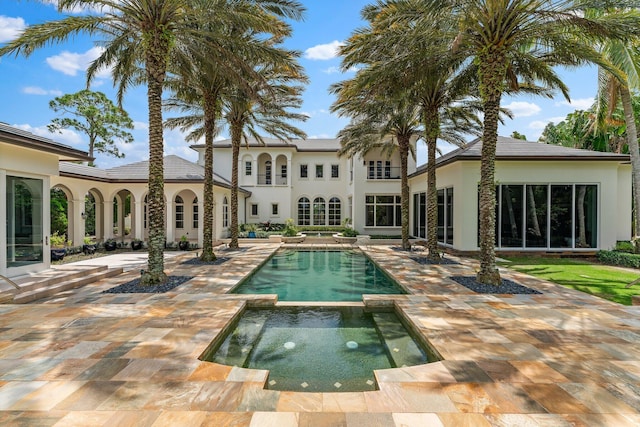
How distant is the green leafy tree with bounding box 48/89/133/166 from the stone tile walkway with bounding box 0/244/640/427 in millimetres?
34828

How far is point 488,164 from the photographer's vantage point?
31.3ft

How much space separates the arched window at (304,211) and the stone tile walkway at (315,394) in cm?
2332

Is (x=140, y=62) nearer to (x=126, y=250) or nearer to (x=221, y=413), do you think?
(x=126, y=250)

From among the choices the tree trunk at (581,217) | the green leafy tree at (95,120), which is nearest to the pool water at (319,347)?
the tree trunk at (581,217)

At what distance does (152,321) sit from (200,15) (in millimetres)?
8686

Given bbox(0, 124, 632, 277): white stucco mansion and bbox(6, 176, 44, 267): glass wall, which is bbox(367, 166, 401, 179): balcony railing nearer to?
bbox(0, 124, 632, 277): white stucco mansion

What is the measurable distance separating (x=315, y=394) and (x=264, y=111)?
52.1 ft

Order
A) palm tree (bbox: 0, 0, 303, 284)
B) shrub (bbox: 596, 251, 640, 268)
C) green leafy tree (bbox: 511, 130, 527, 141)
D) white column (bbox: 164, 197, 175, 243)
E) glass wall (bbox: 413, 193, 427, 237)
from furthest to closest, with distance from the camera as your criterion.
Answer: green leafy tree (bbox: 511, 130, 527, 141) → glass wall (bbox: 413, 193, 427, 237) → white column (bbox: 164, 197, 175, 243) → shrub (bbox: 596, 251, 640, 268) → palm tree (bbox: 0, 0, 303, 284)

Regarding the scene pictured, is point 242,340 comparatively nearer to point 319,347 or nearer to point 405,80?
point 319,347

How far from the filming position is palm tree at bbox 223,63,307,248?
15.5 metres

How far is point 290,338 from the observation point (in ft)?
21.0

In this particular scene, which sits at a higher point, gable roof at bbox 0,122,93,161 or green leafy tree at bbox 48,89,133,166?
green leafy tree at bbox 48,89,133,166

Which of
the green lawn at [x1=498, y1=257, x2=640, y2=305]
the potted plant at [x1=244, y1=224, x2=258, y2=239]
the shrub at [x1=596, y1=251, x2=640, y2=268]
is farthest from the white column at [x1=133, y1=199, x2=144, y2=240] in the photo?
the shrub at [x1=596, y1=251, x2=640, y2=268]

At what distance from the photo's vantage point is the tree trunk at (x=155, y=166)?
9352 mm
